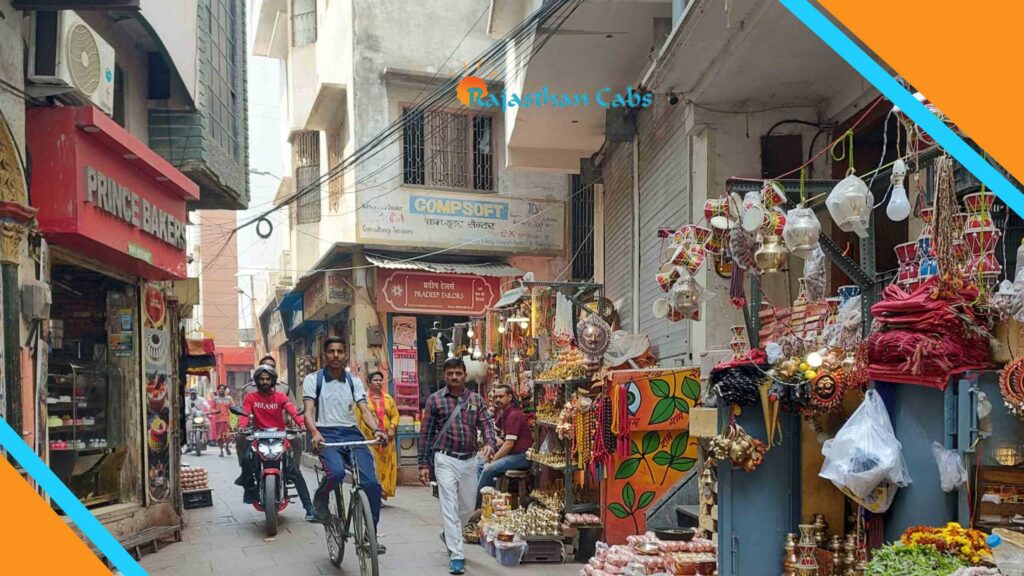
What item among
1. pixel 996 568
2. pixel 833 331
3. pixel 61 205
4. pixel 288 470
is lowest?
pixel 288 470

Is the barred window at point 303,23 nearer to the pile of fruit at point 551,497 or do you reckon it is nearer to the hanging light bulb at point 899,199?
the pile of fruit at point 551,497

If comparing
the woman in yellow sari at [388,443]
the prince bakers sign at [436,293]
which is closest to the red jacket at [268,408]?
the woman in yellow sari at [388,443]

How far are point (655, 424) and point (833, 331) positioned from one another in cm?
254

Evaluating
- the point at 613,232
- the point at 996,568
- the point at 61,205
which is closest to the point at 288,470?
the point at 61,205

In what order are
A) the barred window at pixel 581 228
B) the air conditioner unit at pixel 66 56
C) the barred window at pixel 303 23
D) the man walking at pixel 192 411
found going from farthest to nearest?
the barred window at pixel 303 23 < the man walking at pixel 192 411 < the barred window at pixel 581 228 < the air conditioner unit at pixel 66 56

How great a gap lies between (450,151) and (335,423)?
10.5 metres

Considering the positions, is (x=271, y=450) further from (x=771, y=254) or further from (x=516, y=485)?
(x=771, y=254)

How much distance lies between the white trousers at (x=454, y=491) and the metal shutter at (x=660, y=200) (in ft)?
8.56

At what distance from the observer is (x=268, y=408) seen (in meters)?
9.14

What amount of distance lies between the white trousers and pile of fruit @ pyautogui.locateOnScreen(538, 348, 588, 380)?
6.10 feet

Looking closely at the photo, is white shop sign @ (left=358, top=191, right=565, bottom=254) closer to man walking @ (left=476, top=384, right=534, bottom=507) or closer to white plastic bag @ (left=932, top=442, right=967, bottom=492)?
man walking @ (left=476, top=384, right=534, bottom=507)

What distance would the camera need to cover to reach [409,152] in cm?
1641

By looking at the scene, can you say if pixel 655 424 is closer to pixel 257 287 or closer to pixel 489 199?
pixel 489 199

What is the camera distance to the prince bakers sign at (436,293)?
16531 millimetres
